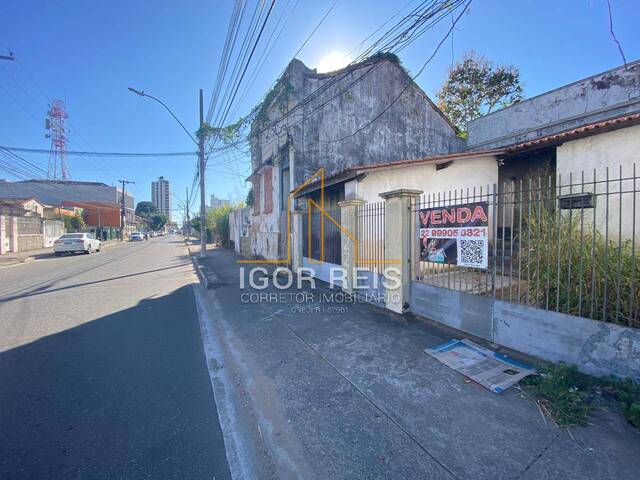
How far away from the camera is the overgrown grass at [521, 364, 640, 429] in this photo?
245 centimetres

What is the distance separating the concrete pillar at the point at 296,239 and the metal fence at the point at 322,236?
135 mm

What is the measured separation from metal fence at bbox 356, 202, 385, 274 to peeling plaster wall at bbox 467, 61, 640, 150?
846 centimetres

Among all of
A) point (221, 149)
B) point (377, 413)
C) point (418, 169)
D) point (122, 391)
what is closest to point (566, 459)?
point (377, 413)

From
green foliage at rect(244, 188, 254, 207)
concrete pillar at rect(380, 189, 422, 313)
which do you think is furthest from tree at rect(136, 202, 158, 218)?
concrete pillar at rect(380, 189, 422, 313)

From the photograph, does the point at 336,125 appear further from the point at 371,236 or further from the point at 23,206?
the point at 23,206

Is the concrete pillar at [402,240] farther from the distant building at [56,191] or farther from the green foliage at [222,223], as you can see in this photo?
the distant building at [56,191]

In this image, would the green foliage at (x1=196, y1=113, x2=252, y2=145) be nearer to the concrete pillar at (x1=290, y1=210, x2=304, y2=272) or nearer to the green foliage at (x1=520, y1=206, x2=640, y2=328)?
the concrete pillar at (x1=290, y1=210, x2=304, y2=272)

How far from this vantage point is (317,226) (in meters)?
8.85

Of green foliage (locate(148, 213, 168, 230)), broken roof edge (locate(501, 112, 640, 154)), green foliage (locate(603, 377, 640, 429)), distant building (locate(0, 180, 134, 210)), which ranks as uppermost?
distant building (locate(0, 180, 134, 210))

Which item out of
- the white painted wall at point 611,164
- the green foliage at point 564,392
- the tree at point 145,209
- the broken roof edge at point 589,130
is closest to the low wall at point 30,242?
the green foliage at point 564,392

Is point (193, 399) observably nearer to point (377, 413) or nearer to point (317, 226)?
point (377, 413)

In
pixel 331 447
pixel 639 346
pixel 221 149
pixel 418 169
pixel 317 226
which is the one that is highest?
pixel 221 149

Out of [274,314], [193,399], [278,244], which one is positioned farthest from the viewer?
[278,244]

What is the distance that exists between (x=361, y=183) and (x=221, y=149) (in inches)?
365
